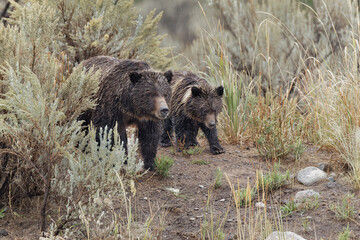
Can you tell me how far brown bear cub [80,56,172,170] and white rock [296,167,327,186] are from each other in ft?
5.34

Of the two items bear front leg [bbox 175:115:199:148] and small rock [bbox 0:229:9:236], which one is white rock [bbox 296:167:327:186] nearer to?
bear front leg [bbox 175:115:199:148]

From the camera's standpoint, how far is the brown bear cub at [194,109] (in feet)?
22.0

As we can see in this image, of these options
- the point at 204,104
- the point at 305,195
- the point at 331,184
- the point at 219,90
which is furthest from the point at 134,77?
the point at 331,184

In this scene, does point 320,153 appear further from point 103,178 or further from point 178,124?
point 103,178

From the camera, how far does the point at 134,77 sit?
16.8ft

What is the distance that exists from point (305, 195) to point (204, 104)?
7.67 ft

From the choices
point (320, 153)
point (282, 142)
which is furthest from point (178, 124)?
point (320, 153)

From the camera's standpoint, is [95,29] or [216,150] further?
[95,29]

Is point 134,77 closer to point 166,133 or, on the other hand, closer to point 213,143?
point 213,143

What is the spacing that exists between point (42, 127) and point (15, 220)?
961 millimetres

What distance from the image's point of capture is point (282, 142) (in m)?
6.15

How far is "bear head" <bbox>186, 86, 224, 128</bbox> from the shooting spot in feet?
22.0

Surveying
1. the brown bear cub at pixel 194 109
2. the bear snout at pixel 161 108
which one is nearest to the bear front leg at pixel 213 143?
the brown bear cub at pixel 194 109

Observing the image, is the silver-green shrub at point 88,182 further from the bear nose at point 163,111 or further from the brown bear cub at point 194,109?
the brown bear cub at point 194,109
